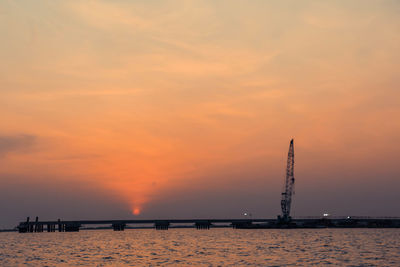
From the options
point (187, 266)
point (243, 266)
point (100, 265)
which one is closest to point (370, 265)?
point (243, 266)

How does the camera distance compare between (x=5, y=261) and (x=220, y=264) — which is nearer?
(x=220, y=264)

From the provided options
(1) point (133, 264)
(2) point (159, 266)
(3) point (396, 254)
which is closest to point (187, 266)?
(2) point (159, 266)

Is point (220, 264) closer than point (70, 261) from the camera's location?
Yes

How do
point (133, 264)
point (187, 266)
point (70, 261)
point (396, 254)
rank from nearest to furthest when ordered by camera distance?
point (187, 266) < point (133, 264) < point (70, 261) < point (396, 254)

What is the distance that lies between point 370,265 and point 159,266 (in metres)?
31.3

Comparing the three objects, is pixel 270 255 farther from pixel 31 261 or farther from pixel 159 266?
pixel 31 261

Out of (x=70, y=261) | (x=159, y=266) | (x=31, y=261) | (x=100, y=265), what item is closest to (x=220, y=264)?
(x=159, y=266)

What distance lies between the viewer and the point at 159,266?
7356cm

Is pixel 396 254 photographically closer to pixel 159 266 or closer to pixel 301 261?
pixel 301 261

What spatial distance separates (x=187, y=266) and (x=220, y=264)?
18.0 ft

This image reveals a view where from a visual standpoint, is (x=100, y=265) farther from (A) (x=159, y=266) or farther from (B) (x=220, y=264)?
(B) (x=220, y=264)

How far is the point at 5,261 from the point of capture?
3433 inches

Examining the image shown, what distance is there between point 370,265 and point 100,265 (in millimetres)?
40977

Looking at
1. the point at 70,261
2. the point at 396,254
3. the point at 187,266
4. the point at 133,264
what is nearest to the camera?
the point at 187,266
